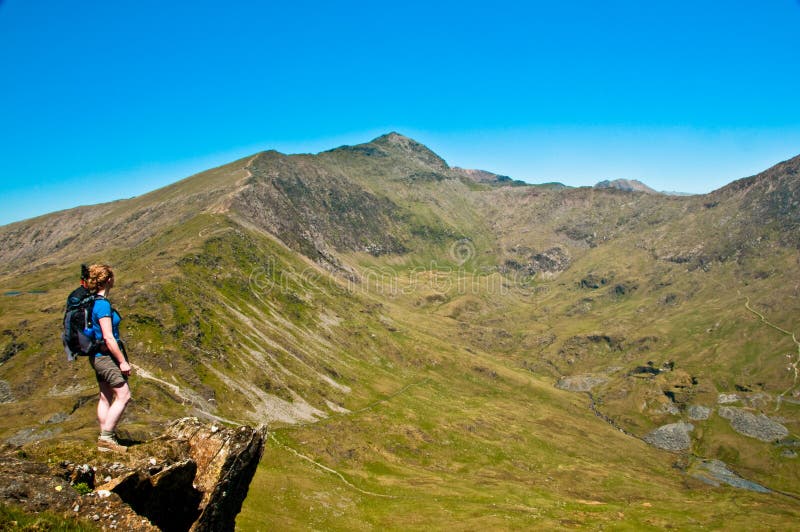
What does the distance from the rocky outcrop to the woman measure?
208 centimetres

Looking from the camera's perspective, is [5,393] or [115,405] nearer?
[115,405]

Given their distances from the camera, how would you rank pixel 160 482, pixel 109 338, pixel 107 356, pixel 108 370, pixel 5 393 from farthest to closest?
pixel 5 393, pixel 160 482, pixel 107 356, pixel 108 370, pixel 109 338

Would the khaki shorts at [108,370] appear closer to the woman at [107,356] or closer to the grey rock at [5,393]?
the woman at [107,356]

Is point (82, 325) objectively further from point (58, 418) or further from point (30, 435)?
point (58, 418)

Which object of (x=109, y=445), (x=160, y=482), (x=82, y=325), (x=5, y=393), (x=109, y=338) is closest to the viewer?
(x=109, y=338)

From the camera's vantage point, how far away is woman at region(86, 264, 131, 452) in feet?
59.7

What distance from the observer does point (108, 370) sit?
1859cm

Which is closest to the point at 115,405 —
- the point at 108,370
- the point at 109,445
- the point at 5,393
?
the point at 108,370

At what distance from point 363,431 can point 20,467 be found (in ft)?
584

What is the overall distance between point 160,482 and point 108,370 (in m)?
5.00

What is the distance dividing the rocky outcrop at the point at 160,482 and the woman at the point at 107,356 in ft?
6.83

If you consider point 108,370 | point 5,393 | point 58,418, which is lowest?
point 58,418

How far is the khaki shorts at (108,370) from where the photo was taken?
18406 millimetres

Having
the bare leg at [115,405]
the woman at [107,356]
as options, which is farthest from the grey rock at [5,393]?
the woman at [107,356]
